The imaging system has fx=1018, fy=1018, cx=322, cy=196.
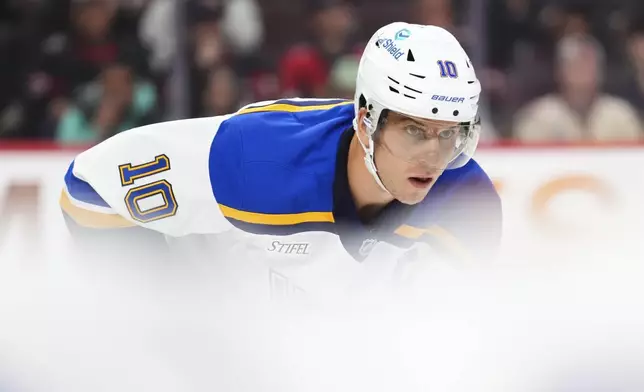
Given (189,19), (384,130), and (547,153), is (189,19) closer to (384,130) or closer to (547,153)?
(547,153)

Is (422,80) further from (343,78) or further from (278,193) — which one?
(343,78)

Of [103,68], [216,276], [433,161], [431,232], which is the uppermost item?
[433,161]

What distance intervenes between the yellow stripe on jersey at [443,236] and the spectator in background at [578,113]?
372 cm

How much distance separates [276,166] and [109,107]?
168 inches

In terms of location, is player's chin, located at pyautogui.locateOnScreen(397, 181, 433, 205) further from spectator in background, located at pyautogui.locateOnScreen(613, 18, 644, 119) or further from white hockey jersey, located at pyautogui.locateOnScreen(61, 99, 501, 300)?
spectator in background, located at pyautogui.locateOnScreen(613, 18, 644, 119)

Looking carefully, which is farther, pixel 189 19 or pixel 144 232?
pixel 189 19

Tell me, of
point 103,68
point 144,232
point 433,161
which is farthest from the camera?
point 103,68

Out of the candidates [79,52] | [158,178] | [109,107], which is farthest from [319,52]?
[158,178]

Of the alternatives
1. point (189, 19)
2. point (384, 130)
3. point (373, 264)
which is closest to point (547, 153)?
point (373, 264)

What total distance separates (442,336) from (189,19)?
5012 mm

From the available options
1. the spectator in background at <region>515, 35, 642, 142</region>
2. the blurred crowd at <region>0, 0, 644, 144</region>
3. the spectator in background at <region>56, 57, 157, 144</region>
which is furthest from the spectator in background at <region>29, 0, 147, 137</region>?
the spectator in background at <region>515, 35, 642, 142</region>

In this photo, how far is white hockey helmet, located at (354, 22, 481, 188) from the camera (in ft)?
9.85

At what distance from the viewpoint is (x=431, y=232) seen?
3518mm

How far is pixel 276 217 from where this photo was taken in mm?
3441
